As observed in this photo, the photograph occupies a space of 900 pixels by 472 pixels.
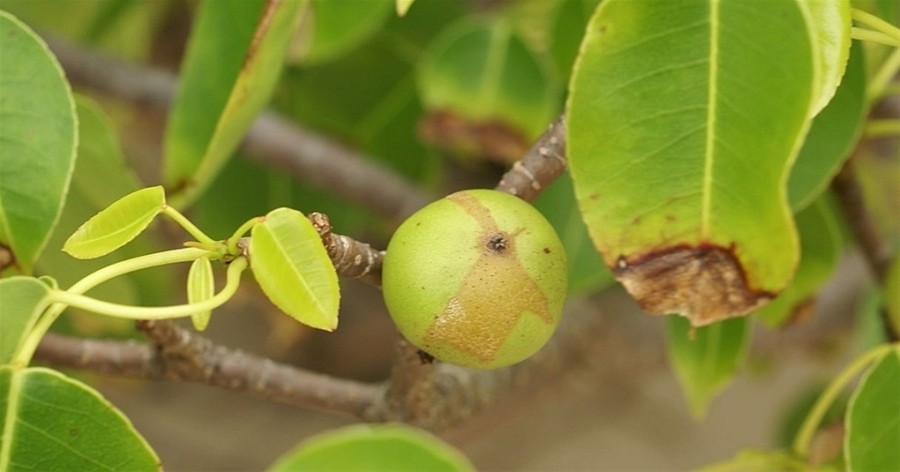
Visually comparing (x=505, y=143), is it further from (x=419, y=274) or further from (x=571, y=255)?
(x=419, y=274)

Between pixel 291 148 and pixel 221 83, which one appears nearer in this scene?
pixel 221 83

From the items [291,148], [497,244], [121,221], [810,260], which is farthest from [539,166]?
[291,148]

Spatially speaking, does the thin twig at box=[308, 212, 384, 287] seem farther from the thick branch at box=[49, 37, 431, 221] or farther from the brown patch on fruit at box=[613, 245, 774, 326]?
the thick branch at box=[49, 37, 431, 221]

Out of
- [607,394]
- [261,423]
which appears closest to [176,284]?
[261,423]

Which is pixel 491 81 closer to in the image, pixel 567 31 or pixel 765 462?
pixel 567 31

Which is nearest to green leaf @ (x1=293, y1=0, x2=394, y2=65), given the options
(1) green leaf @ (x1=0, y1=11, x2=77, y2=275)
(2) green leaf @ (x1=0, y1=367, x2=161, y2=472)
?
(1) green leaf @ (x1=0, y1=11, x2=77, y2=275)

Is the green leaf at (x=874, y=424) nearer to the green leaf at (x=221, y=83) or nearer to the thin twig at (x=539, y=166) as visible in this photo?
the thin twig at (x=539, y=166)
